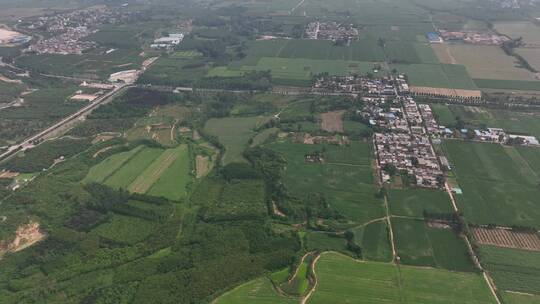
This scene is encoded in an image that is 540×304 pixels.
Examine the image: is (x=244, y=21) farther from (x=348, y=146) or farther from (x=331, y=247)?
(x=331, y=247)

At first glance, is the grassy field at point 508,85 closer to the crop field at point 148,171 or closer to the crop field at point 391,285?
the crop field at point 391,285

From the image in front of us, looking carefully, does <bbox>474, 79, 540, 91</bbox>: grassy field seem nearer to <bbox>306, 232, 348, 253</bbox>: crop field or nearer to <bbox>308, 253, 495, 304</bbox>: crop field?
<bbox>308, 253, 495, 304</bbox>: crop field

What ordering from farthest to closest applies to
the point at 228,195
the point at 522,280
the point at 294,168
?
the point at 294,168
the point at 228,195
the point at 522,280

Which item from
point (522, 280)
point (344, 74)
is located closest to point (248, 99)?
point (344, 74)

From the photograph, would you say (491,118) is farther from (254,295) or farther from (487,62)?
(254,295)

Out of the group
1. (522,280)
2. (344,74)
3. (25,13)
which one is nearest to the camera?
(522,280)

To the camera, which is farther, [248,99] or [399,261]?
[248,99]

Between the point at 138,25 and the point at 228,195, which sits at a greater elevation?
the point at 138,25

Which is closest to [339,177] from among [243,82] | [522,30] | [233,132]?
[233,132]
